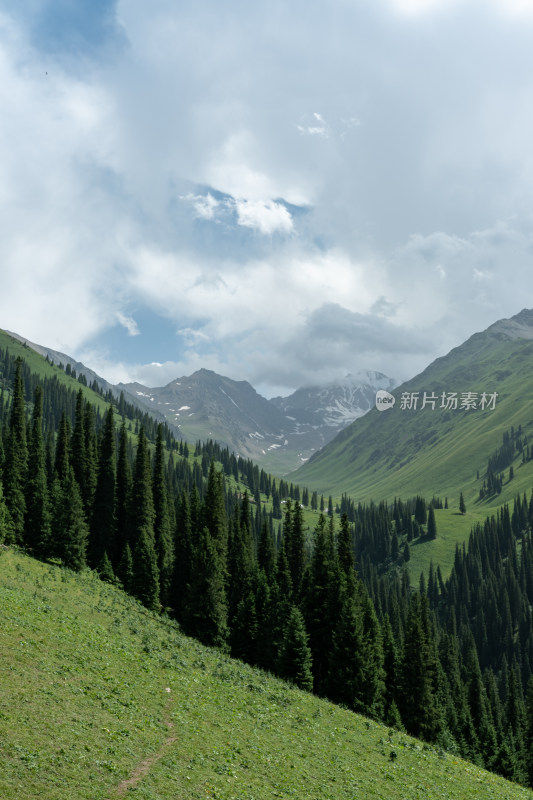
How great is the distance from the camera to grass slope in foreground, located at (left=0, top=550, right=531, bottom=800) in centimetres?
2082

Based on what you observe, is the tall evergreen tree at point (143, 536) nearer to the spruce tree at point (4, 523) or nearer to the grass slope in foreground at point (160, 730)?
the spruce tree at point (4, 523)

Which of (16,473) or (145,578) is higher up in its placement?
(16,473)

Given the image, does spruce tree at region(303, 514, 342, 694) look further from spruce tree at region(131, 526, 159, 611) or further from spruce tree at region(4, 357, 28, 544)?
spruce tree at region(4, 357, 28, 544)

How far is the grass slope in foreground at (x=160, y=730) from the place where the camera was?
68.3 feet

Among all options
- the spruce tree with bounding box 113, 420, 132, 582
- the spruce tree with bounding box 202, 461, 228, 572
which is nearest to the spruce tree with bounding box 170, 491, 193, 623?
the spruce tree with bounding box 202, 461, 228, 572

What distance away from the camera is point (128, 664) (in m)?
35.7

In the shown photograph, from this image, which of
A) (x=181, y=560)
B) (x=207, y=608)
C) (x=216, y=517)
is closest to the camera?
(x=207, y=608)

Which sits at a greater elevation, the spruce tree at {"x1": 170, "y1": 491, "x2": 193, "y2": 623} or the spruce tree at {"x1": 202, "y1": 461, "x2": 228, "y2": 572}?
the spruce tree at {"x1": 202, "y1": 461, "x2": 228, "y2": 572}

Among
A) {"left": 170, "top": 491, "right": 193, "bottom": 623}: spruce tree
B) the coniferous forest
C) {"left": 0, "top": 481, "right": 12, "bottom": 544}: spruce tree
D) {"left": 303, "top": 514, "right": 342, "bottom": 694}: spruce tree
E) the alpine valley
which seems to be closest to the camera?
the alpine valley

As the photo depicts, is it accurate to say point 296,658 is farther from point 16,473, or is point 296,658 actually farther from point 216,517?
point 16,473

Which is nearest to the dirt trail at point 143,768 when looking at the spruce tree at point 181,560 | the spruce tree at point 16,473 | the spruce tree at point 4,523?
the spruce tree at point 4,523

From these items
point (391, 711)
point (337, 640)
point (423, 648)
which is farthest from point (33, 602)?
point (423, 648)

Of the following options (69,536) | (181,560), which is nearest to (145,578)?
(69,536)

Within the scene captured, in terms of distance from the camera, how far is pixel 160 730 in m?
26.6
